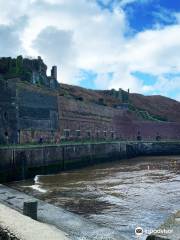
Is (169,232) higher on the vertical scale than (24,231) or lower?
lower

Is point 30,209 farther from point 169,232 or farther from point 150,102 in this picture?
point 150,102

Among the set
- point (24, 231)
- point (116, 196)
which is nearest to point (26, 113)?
point (116, 196)

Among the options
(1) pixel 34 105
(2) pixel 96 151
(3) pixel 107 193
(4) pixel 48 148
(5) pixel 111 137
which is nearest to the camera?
(3) pixel 107 193

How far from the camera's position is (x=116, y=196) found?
16.8 meters

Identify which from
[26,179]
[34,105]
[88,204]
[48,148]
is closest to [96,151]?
[34,105]

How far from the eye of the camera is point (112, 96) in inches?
3177

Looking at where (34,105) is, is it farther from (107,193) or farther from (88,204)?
(88,204)

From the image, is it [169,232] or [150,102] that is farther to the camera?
[150,102]

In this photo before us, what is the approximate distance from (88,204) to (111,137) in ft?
122

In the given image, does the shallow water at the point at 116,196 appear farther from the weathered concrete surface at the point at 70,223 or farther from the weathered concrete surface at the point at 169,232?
the weathered concrete surface at the point at 169,232

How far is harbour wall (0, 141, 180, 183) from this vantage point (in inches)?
885

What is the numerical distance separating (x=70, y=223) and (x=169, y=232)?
5345 mm

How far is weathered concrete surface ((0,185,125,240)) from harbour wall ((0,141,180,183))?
8.77 meters

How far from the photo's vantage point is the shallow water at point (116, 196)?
1221 centimetres
